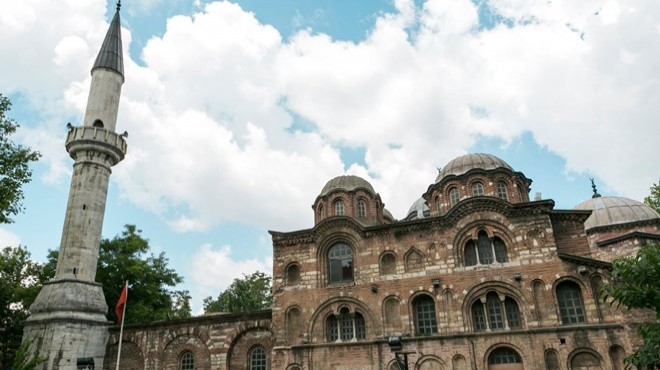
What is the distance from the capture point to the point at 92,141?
21828 mm

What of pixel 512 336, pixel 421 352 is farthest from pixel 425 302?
pixel 512 336

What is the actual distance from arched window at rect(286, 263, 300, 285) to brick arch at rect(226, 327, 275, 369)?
249 centimetres

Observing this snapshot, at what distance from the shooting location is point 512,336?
17703 mm

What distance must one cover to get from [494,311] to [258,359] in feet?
34.9

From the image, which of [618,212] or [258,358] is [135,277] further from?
[618,212]

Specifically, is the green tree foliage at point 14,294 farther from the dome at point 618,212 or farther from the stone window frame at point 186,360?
the dome at point 618,212

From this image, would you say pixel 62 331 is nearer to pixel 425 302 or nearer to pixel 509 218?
pixel 425 302

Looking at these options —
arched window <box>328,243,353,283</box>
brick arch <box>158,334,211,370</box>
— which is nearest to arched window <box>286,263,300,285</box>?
arched window <box>328,243,353,283</box>

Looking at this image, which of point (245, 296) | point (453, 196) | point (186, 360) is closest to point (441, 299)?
point (453, 196)

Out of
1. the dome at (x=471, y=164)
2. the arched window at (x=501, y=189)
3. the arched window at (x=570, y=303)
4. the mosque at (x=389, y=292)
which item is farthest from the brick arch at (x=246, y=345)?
the arched window at (x=501, y=189)

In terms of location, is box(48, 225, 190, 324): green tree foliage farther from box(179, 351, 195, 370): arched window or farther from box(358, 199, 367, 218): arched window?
box(358, 199, 367, 218): arched window

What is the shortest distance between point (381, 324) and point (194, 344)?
9090 mm

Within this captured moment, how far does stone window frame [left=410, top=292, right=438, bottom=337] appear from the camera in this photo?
62.6 feet

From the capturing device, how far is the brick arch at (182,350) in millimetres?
21672
